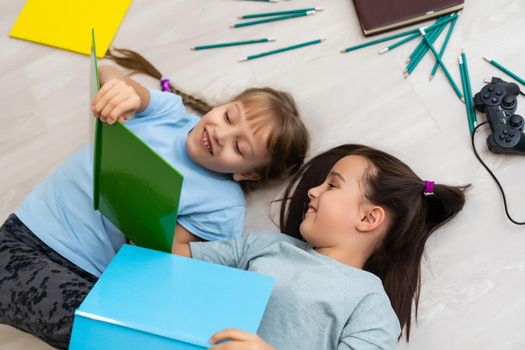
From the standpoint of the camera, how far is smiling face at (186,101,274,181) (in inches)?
39.1

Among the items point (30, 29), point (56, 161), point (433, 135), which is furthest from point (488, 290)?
point (30, 29)

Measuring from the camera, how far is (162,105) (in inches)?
42.3

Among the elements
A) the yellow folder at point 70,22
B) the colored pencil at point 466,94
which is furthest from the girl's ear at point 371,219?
the yellow folder at point 70,22

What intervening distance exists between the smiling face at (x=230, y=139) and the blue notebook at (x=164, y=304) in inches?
9.6

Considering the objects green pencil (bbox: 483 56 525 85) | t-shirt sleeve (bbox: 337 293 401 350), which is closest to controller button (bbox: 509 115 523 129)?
green pencil (bbox: 483 56 525 85)

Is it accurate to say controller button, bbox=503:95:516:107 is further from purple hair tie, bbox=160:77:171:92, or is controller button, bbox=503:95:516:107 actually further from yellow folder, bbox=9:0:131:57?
yellow folder, bbox=9:0:131:57

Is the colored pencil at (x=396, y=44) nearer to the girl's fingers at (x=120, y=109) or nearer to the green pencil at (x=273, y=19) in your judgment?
the green pencil at (x=273, y=19)

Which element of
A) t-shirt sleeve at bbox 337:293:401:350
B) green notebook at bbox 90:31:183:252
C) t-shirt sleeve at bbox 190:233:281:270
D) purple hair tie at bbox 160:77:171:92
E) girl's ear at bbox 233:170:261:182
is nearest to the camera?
green notebook at bbox 90:31:183:252

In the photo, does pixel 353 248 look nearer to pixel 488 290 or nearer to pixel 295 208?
pixel 295 208

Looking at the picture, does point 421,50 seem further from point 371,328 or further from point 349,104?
point 371,328

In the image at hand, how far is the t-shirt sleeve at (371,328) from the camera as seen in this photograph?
0.87 metres

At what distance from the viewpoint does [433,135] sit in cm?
114

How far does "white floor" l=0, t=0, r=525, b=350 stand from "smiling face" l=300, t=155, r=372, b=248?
0.58 ft

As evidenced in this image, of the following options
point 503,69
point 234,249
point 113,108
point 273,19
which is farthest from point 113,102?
point 503,69
